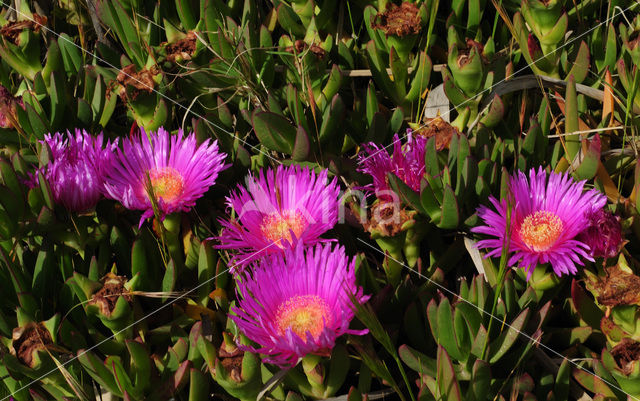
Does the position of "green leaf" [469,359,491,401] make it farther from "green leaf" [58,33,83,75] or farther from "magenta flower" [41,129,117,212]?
"green leaf" [58,33,83,75]

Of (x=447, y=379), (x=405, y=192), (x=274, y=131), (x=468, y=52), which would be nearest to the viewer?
(x=447, y=379)

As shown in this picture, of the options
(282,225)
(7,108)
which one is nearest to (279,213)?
(282,225)

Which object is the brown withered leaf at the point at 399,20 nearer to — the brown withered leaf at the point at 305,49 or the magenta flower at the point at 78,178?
the brown withered leaf at the point at 305,49

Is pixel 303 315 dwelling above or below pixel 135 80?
below

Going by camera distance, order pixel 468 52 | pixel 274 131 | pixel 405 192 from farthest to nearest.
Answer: pixel 468 52 → pixel 274 131 → pixel 405 192

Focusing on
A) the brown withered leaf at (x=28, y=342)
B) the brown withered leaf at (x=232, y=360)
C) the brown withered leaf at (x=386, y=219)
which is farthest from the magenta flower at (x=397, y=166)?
the brown withered leaf at (x=28, y=342)

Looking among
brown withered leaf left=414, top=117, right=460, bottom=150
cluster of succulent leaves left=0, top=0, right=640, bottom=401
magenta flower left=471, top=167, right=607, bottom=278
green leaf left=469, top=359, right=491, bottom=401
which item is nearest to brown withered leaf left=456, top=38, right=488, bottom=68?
cluster of succulent leaves left=0, top=0, right=640, bottom=401

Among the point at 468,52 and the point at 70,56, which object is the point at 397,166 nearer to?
the point at 468,52

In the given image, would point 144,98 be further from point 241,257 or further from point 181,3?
point 241,257
